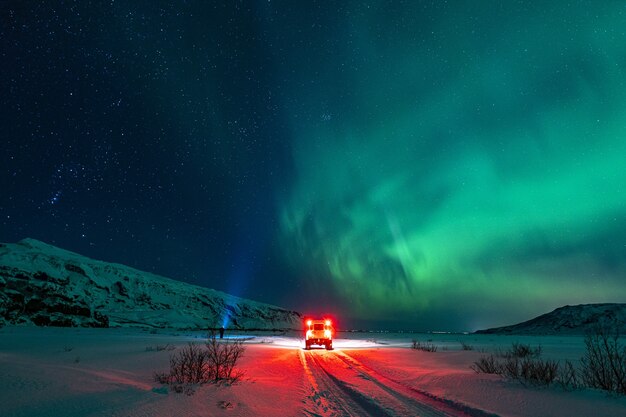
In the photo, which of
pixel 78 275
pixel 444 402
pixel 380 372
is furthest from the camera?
pixel 78 275

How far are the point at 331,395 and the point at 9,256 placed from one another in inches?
6335

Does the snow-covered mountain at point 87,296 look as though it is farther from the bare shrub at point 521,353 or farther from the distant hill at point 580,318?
the distant hill at point 580,318

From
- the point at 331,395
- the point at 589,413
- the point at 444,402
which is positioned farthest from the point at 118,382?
the point at 589,413

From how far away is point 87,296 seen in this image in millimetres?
129500

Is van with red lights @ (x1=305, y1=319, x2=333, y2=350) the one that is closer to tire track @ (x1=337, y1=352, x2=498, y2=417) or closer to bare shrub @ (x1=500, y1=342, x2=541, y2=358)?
bare shrub @ (x1=500, y1=342, x2=541, y2=358)

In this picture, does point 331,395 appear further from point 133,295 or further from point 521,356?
point 133,295

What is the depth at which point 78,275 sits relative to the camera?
142500 millimetres

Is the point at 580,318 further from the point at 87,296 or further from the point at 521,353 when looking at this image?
the point at 87,296

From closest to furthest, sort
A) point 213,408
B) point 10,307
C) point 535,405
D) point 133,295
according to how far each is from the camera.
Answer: point 213,408 < point 535,405 < point 10,307 < point 133,295

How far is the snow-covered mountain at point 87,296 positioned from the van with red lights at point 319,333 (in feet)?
244

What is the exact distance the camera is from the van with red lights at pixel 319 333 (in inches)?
1196

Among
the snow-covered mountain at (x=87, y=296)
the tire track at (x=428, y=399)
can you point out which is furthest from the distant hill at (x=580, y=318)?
the tire track at (x=428, y=399)

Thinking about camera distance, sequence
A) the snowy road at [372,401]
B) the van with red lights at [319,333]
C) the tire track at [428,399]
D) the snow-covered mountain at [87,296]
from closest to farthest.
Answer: the snowy road at [372,401] < the tire track at [428,399] < the van with red lights at [319,333] < the snow-covered mountain at [87,296]

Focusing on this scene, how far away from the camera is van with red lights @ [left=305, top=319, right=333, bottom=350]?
30.4 m
